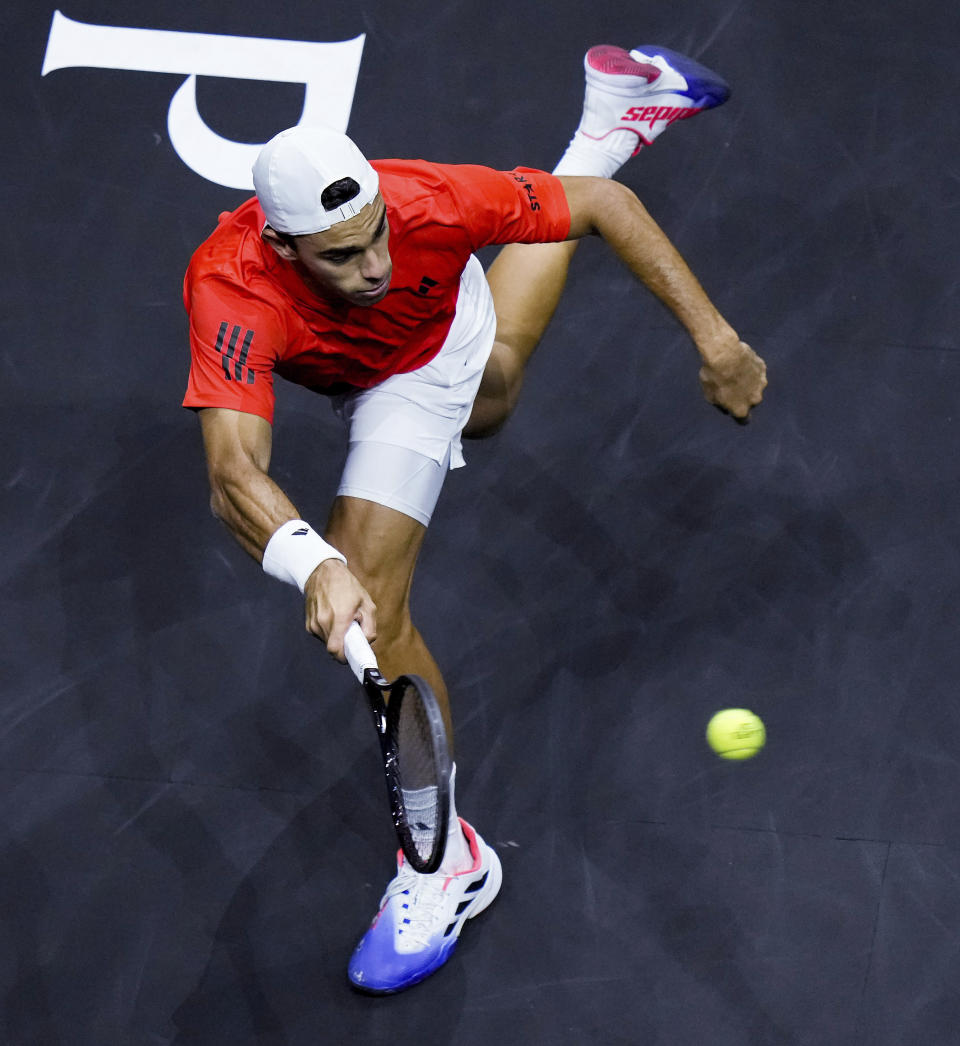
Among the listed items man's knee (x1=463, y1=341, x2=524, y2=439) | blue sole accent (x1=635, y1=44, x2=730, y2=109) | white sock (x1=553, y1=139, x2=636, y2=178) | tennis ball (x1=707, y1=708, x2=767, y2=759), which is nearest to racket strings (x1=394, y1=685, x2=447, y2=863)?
tennis ball (x1=707, y1=708, x2=767, y2=759)

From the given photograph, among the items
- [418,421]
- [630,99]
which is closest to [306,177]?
[418,421]

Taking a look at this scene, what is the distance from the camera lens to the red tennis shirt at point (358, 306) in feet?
11.0

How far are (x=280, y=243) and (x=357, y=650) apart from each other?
3.11 feet

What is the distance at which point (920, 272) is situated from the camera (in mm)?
4668

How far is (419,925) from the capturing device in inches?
150

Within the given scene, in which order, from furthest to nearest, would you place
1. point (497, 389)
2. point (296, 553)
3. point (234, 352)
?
1. point (497, 389)
2. point (234, 352)
3. point (296, 553)

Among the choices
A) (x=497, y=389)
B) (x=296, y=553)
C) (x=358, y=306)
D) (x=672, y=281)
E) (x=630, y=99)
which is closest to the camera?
(x=296, y=553)

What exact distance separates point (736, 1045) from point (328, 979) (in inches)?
40.3

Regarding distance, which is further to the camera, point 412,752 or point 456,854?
point 456,854

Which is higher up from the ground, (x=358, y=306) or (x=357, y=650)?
(x=358, y=306)

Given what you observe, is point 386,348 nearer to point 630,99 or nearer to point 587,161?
point 587,161

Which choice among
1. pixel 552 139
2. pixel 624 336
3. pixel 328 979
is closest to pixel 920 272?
pixel 624 336

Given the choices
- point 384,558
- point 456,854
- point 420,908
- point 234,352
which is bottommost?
point 420,908

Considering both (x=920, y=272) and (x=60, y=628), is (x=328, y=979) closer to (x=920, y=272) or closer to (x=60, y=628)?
(x=60, y=628)
